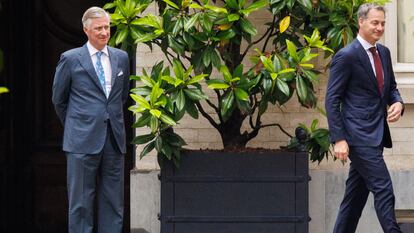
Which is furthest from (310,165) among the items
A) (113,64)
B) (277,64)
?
(113,64)

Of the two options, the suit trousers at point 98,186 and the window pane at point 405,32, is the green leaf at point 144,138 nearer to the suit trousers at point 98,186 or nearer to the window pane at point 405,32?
the suit trousers at point 98,186

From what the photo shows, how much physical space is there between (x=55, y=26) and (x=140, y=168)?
2191 mm

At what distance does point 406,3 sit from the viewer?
9.52 meters

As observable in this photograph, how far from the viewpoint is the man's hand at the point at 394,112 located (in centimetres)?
755

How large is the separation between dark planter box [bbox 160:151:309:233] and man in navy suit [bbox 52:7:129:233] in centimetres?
74

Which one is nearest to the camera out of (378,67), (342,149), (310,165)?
(342,149)

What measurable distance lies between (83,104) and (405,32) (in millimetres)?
3158

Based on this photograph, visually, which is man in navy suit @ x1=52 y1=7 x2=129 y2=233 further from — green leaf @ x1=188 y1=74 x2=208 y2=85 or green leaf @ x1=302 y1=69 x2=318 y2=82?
green leaf @ x1=302 y1=69 x2=318 y2=82

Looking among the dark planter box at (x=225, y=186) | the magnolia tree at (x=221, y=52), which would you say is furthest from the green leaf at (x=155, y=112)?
the dark planter box at (x=225, y=186)

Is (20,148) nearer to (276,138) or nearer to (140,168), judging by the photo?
(140,168)

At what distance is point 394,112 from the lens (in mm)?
7570

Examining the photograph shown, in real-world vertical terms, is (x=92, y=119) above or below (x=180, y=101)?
below

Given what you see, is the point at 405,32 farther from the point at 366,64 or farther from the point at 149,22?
the point at 149,22

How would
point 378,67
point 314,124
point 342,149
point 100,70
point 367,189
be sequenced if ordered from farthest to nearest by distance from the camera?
point 314,124 → point 100,70 → point 367,189 → point 378,67 → point 342,149
